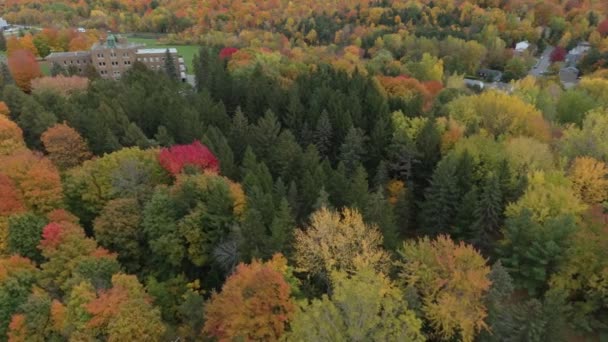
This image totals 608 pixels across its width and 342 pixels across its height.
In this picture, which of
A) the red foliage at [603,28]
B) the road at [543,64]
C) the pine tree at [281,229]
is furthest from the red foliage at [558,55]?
the pine tree at [281,229]

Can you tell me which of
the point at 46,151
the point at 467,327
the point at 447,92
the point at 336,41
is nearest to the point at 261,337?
the point at 467,327

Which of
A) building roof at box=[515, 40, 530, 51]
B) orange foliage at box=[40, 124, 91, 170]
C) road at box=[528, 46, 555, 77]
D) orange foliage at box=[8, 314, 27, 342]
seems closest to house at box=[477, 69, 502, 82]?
road at box=[528, 46, 555, 77]

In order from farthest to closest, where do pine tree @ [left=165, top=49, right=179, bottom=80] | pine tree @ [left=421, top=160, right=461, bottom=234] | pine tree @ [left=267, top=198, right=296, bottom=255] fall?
pine tree @ [left=165, top=49, right=179, bottom=80], pine tree @ [left=421, top=160, right=461, bottom=234], pine tree @ [left=267, top=198, right=296, bottom=255]

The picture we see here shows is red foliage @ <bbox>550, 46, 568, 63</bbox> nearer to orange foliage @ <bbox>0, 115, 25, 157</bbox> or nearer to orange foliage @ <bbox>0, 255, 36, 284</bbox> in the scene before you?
orange foliage @ <bbox>0, 115, 25, 157</bbox>

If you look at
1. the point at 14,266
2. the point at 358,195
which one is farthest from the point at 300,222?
the point at 14,266

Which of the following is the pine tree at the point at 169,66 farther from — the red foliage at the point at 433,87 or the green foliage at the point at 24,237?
the green foliage at the point at 24,237

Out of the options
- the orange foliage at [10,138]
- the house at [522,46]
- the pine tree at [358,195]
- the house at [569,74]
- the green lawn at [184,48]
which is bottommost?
the house at [569,74]
